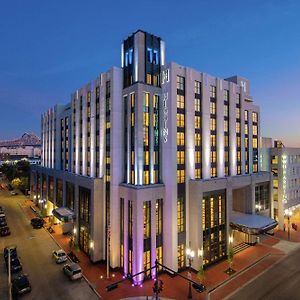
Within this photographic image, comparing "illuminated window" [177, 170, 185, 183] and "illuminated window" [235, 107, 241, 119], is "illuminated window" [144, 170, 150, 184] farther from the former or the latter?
"illuminated window" [235, 107, 241, 119]

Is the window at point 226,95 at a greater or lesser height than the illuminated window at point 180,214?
greater

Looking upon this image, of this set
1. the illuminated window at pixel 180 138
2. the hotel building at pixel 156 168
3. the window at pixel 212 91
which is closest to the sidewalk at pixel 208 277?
the hotel building at pixel 156 168

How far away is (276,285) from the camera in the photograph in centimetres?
2983

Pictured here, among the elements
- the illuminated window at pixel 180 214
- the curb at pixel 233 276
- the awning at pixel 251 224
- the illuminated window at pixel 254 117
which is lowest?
the curb at pixel 233 276

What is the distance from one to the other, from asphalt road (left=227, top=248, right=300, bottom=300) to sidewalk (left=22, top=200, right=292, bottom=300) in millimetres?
978

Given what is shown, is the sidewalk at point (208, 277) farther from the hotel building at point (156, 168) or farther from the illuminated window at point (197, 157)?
Answer: the illuminated window at point (197, 157)

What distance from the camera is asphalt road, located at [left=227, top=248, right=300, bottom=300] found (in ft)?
90.2

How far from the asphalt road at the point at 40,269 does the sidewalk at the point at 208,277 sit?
2297 millimetres

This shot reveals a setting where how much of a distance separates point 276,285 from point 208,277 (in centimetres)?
824

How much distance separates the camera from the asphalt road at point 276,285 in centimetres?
2748

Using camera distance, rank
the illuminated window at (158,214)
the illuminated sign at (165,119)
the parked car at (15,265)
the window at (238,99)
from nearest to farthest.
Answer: the parked car at (15,265)
the illuminated window at (158,214)
the illuminated sign at (165,119)
the window at (238,99)

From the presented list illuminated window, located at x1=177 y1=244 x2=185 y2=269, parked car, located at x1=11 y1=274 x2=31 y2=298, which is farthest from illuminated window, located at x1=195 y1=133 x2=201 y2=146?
parked car, located at x1=11 y1=274 x2=31 y2=298

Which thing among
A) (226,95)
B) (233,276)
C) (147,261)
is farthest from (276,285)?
(226,95)

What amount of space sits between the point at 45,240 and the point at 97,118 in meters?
25.0
